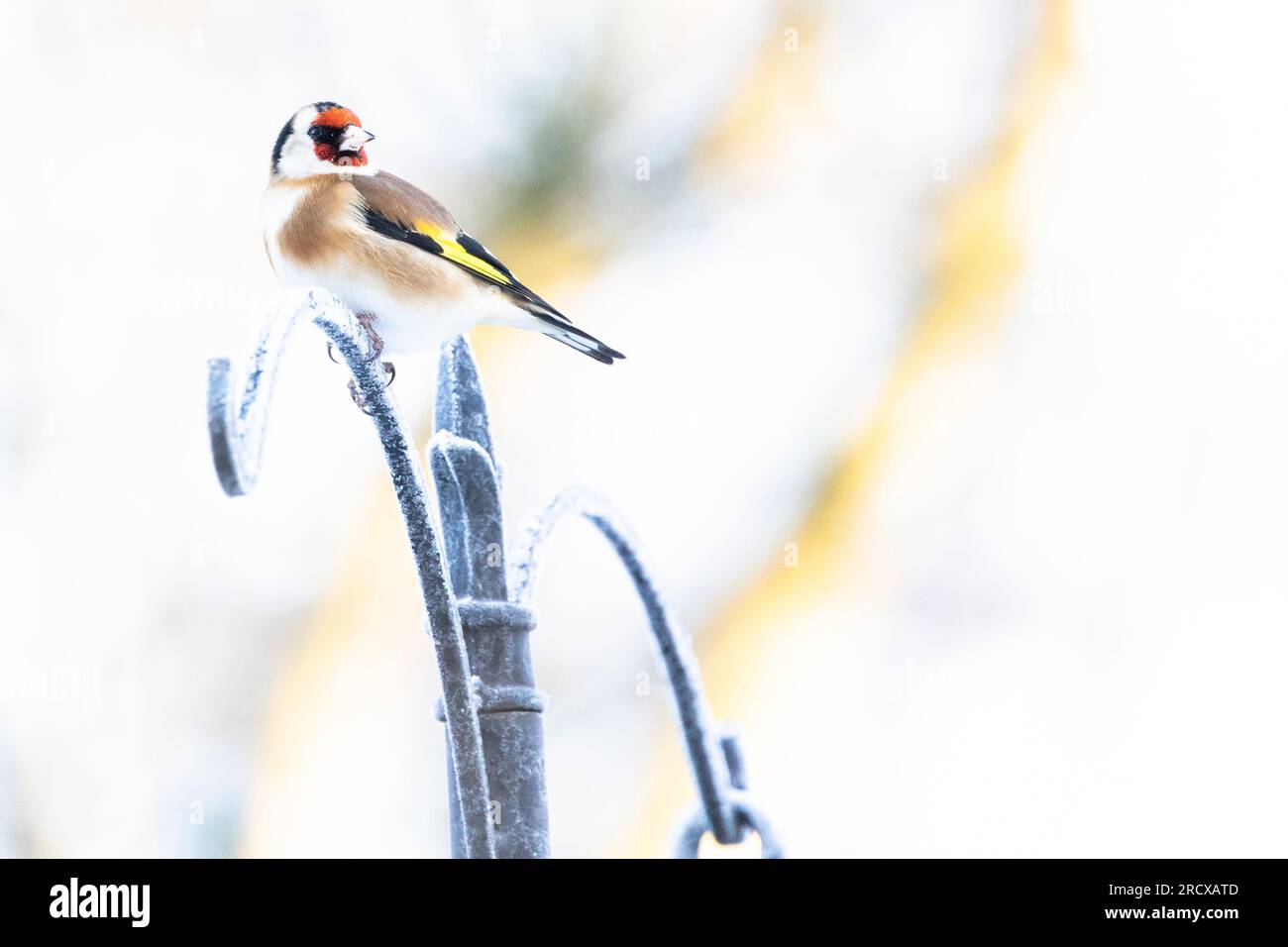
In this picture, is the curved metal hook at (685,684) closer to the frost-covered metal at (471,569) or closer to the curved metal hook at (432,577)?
the frost-covered metal at (471,569)

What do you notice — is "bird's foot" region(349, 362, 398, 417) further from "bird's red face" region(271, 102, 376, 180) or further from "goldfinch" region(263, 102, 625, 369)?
A: "bird's red face" region(271, 102, 376, 180)

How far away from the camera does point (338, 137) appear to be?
159cm

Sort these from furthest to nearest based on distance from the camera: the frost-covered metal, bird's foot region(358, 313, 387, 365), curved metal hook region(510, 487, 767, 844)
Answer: bird's foot region(358, 313, 387, 365) < curved metal hook region(510, 487, 767, 844) < the frost-covered metal

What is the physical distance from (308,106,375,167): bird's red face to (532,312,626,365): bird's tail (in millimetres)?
336

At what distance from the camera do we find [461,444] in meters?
0.95

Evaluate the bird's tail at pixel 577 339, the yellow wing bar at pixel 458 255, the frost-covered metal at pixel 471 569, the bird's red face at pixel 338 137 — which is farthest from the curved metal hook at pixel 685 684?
the bird's red face at pixel 338 137

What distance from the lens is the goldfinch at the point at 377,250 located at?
1389 millimetres

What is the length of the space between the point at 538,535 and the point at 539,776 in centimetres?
17

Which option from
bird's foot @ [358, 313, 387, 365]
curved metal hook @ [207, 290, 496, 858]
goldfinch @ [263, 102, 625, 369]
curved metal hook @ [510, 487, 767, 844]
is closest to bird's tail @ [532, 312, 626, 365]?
goldfinch @ [263, 102, 625, 369]

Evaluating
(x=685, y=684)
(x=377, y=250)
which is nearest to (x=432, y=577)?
(x=685, y=684)

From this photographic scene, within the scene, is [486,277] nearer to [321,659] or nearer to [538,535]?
[538,535]

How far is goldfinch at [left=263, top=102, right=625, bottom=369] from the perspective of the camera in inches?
54.7

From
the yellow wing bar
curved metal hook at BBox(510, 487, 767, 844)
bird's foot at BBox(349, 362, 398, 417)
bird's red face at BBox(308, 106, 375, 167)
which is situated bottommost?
curved metal hook at BBox(510, 487, 767, 844)

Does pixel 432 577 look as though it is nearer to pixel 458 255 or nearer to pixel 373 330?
pixel 373 330
